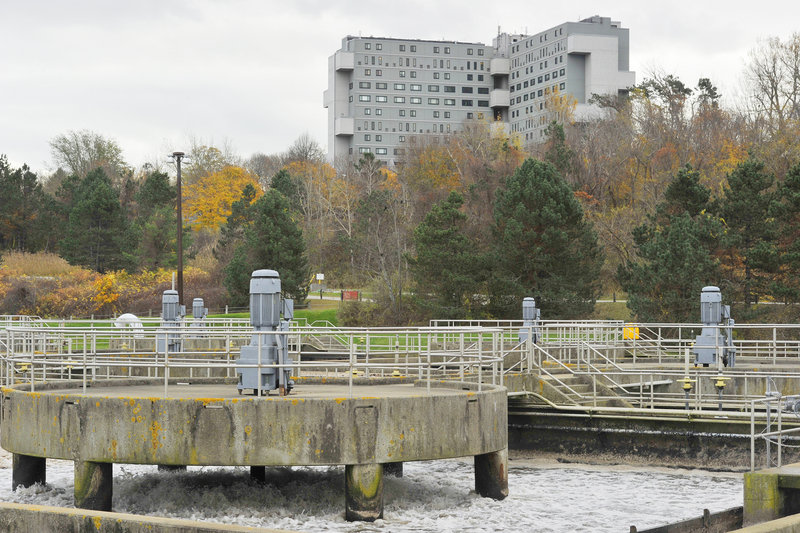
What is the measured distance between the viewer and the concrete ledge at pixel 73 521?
12.3m

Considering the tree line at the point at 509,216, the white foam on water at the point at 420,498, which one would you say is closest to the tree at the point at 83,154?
the tree line at the point at 509,216

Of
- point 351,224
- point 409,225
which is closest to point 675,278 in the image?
point 409,225

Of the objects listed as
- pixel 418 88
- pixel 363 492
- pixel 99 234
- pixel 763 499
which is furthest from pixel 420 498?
pixel 418 88

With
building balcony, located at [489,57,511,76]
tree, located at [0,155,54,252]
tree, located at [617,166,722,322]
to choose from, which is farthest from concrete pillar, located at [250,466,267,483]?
building balcony, located at [489,57,511,76]

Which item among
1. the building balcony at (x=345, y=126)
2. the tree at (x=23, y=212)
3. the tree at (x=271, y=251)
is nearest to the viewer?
the tree at (x=271, y=251)

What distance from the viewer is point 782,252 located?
5016 centimetres

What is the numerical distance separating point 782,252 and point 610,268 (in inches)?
753

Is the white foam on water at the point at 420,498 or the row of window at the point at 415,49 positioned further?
the row of window at the point at 415,49

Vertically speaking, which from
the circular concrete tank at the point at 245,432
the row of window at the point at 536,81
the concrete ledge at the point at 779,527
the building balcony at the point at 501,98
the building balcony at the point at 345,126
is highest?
the row of window at the point at 536,81

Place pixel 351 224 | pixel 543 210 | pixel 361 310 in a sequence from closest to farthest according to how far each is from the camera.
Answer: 1. pixel 543 210
2. pixel 361 310
3. pixel 351 224

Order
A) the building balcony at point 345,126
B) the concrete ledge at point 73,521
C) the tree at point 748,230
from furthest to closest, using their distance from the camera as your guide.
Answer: the building balcony at point 345,126 → the tree at point 748,230 → the concrete ledge at point 73,521

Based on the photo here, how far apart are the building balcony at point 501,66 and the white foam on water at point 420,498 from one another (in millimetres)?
143235

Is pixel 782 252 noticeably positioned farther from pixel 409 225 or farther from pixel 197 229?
→ pixel 197 229

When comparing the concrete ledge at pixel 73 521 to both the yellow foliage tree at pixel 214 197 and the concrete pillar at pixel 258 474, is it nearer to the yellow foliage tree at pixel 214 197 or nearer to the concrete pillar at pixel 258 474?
the concrete pillar at pixel 258 474
